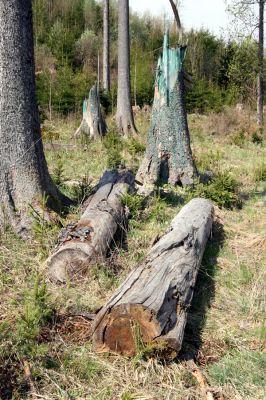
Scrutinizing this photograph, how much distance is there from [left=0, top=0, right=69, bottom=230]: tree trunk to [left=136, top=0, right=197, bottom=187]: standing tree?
2.63m

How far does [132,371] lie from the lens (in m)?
2.93

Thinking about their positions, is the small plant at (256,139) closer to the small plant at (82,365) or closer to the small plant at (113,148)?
the small plant at (113,148)

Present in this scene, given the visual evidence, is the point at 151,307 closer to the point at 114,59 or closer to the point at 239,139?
the point at 239,139

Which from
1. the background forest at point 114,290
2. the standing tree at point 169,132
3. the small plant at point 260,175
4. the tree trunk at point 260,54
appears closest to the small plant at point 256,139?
the tree trunk at point 260,54

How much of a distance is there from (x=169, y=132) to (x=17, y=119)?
3.07 metres

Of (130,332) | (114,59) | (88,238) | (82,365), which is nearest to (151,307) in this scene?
(130,332)

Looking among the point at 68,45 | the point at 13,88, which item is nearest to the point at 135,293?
the point at 13,88

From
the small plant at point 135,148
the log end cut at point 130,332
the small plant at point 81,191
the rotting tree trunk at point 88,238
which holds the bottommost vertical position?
the log end cut at point 130,332

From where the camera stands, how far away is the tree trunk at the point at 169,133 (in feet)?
24.2

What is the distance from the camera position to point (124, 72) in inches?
511

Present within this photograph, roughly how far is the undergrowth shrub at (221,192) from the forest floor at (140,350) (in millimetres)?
239

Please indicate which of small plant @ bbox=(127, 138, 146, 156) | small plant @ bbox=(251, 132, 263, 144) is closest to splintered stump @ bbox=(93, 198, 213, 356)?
small plant @ bbox=(127, 138, 146, 156)

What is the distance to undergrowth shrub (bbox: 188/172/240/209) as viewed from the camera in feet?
21.4

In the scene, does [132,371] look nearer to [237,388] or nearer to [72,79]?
[237,388]
